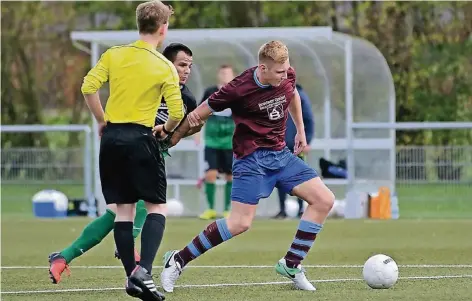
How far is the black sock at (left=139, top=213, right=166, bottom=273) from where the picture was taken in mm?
7957

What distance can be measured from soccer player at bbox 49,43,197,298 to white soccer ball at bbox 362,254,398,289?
173 centimetres

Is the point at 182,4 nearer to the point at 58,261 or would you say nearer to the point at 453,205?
the point at 453,205

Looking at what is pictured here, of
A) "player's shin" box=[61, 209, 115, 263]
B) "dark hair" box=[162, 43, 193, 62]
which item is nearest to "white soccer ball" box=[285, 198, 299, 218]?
"dark hair" box=[162, 43, 193, 62]

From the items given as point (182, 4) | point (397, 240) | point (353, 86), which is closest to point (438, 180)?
point (353, 86)

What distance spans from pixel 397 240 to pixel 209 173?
4.61m

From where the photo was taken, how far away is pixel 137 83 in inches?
313

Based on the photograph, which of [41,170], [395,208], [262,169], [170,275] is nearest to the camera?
[170,275]

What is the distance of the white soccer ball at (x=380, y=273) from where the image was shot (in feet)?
28.3

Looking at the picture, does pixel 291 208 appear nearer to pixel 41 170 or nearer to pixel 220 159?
pixel 220 159

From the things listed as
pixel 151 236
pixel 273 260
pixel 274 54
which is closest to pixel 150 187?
pixel 151 236

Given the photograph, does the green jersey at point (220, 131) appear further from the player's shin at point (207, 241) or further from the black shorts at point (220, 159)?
the player's shin at point (207, 241)

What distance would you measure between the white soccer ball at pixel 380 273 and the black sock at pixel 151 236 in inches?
61.1

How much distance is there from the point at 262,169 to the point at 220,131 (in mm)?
8480

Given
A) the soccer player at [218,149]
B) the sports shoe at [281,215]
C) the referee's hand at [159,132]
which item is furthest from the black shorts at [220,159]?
the referee's hand at [159,132]
